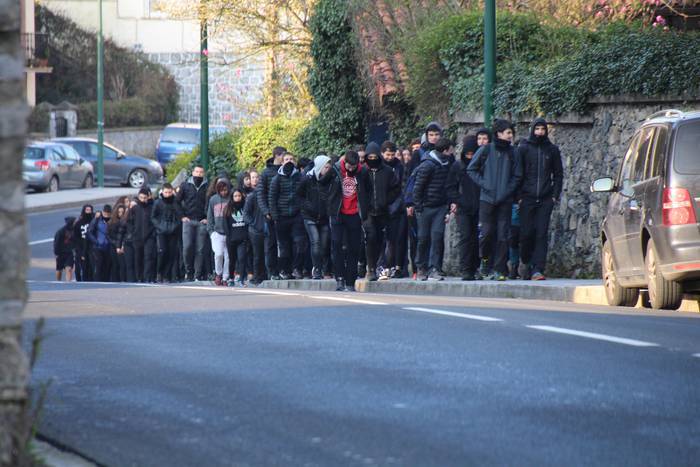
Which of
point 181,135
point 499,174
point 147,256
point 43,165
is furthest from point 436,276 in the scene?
point 181,135

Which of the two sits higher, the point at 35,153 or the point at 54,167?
the point at 35,153

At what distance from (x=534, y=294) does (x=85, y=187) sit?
3766 cm

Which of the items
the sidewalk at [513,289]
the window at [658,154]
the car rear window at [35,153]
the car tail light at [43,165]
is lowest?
→ the sidewalk at [513,289]

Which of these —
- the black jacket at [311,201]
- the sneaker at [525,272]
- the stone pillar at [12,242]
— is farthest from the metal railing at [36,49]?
the stone pillar at [12,242]

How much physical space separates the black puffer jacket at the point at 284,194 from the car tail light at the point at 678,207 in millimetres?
9295

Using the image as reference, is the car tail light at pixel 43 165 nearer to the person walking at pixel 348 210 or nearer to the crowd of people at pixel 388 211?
the crowd of people at pixel 388 211

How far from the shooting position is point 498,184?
18.1 meters

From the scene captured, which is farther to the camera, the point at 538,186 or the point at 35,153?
the point at 35,153

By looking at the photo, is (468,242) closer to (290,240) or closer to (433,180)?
(433,180)

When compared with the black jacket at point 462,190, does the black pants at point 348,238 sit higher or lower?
lower

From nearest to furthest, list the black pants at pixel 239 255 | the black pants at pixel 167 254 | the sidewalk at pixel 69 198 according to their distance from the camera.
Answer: the black pants at pixel 239 255, the black pants at pixel 167 254, the sidewalk at pixel 69 198

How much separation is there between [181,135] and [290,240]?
107 ft

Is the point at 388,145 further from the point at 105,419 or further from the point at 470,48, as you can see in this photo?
the point at 105,419

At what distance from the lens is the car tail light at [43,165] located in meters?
48.2
